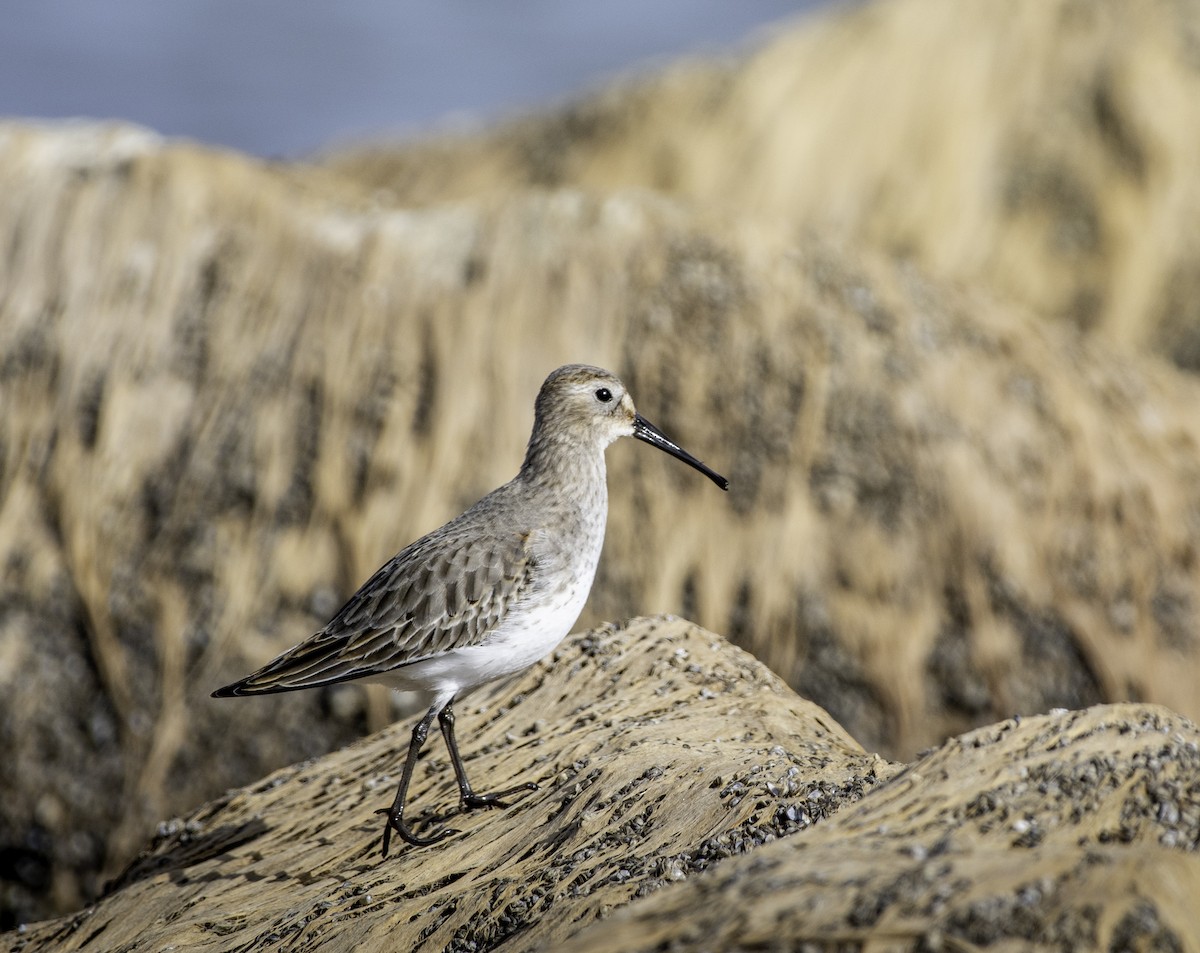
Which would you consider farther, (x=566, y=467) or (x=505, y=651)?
(x=566, y=467)

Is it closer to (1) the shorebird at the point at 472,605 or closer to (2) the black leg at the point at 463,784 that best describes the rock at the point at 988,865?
(1) the shorebird at the point at 472,605

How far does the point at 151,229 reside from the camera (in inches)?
1003

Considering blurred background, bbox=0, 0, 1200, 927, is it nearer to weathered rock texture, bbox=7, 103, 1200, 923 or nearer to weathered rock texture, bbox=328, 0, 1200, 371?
weathered rock texture, bbox=7, 103, 1200, 923

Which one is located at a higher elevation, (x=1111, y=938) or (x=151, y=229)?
(x=151, y=229)

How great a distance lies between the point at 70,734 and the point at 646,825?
1710cm

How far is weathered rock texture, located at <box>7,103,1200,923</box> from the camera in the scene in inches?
944

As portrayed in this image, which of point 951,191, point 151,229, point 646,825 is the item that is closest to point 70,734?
point 151,229

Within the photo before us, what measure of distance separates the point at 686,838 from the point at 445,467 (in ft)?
52.9

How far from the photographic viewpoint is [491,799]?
10320 mm

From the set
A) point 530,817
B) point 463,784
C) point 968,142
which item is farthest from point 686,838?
point 968,142

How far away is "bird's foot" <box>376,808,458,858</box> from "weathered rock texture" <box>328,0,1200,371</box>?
37386 millimetres

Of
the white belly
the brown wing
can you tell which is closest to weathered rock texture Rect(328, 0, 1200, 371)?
the brown wing

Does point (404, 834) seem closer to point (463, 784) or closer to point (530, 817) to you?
point (463, 784)

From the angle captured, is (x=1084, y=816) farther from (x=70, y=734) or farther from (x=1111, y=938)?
(x=70, y=734)
